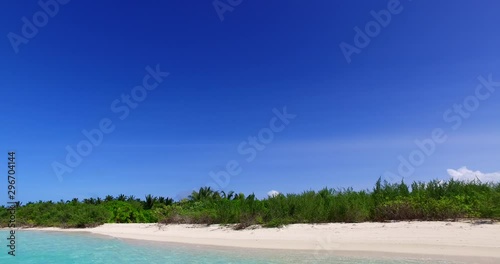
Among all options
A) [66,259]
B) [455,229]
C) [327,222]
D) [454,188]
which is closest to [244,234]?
[327,222]

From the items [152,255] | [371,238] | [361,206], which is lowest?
[152,255]

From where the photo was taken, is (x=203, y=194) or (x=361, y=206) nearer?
(x=361, y=206)

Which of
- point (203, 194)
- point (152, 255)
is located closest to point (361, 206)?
point (152, 255)

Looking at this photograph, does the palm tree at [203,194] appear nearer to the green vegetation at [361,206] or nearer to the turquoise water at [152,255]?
the green vegetation at [361,206]

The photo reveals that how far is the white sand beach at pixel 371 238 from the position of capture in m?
9.88

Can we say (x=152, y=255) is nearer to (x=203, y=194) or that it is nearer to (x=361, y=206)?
(x=361, y=206)

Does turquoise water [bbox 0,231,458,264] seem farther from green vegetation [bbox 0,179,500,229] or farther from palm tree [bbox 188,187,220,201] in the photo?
palm tree [bbox 188,187,220,201]

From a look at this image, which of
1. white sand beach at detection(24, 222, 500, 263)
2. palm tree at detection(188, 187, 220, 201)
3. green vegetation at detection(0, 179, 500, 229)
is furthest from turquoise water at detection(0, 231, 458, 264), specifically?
palm tree at detection(188, 187, 220, 201)

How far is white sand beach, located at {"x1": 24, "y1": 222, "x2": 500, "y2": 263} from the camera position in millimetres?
9883

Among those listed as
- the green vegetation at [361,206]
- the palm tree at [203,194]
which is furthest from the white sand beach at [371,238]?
the palm tree at [203,194]

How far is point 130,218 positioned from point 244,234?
40.1 feet

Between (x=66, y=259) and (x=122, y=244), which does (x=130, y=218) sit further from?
(x=66, y=259)

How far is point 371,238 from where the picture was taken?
11586 millimetres

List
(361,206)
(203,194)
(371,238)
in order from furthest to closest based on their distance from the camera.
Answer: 1. (203,194)
2. (361,206)
3. (371,238)
